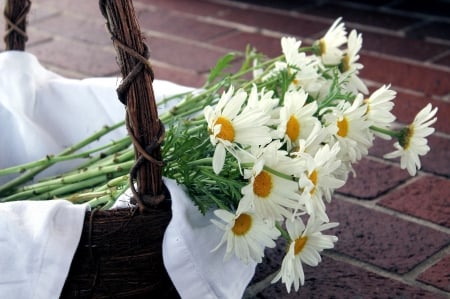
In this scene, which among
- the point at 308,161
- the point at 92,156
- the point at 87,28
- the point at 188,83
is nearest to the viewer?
the point at 308,161

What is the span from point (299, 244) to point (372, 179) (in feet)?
2.15

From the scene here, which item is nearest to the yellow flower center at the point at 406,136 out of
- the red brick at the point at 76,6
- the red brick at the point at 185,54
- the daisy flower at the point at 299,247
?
the daisy flower at the point at 299,247

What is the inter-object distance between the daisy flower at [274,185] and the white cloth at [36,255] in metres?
0.22

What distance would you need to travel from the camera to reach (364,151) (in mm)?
1285

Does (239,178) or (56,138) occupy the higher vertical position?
(239,178)

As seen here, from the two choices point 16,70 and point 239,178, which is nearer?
point 239,178

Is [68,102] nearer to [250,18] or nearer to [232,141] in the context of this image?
[232,141]

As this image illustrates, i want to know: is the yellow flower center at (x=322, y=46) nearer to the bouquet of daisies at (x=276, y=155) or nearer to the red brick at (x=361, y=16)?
the bouquet of daisies at (x=276, y=155)

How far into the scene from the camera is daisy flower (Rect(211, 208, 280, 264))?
1113 mm

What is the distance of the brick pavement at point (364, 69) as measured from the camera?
4.71 ft

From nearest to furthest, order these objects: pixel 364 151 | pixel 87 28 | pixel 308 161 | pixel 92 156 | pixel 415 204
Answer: pixel 308 161 < pixel 364 151 < pixel 92 156 < pixel 415 204 < pixel 87 28

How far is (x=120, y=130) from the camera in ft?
4.91

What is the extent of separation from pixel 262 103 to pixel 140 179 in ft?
0.61

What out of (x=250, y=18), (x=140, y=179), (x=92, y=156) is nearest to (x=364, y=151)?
(x=140, y=179)
